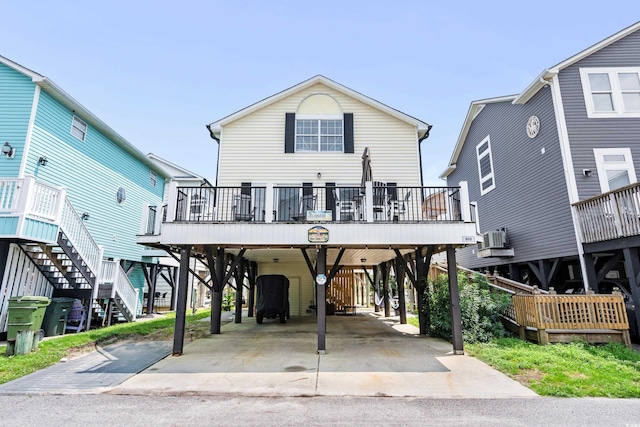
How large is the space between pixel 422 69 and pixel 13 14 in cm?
1260

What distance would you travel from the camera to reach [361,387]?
519 cm

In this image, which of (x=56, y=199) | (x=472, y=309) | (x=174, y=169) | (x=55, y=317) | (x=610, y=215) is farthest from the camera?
(x=174, y=169)

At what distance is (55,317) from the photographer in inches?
365

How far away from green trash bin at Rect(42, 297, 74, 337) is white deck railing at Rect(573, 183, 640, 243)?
14718 mm

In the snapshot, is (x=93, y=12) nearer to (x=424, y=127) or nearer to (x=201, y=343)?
(x=201, y=343)

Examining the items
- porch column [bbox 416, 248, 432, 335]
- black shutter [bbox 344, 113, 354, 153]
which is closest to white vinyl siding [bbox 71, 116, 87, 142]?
black shutter [bbox 344, 113, 354, 153]

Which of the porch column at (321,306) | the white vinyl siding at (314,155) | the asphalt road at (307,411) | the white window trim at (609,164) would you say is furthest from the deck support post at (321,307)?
the white window trim at (609,164)

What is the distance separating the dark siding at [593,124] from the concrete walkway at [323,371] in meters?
6.70

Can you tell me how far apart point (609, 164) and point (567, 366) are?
7.14 meters

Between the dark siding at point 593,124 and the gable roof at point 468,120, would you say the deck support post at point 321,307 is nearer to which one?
the dark siding at point 593,124

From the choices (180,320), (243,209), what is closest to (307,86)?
(243,209)

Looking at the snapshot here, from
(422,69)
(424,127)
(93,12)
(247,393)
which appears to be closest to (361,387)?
(247,393)

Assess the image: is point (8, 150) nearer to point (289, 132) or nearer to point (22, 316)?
point (22, 316)

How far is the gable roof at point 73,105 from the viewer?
10.0 m
